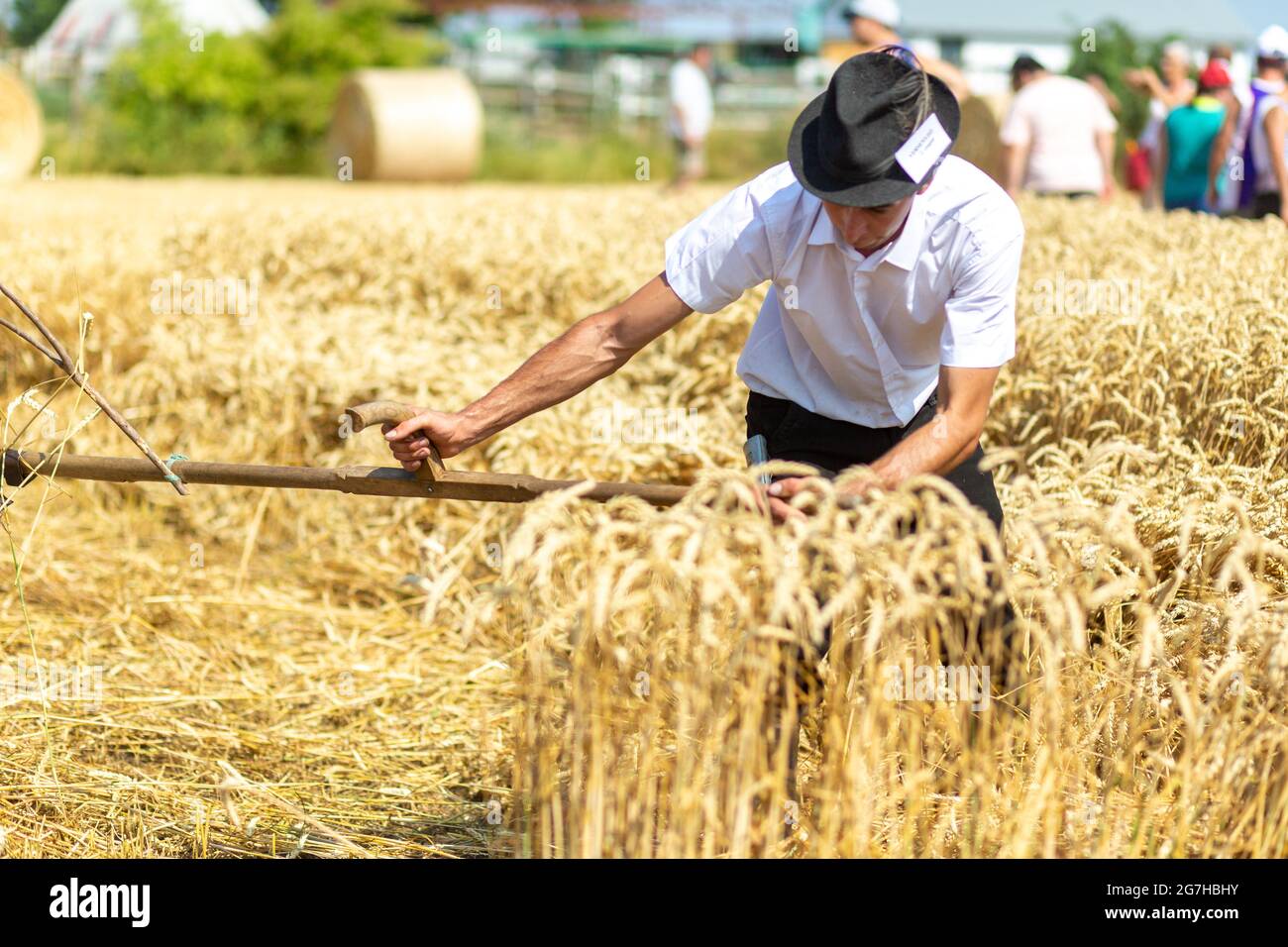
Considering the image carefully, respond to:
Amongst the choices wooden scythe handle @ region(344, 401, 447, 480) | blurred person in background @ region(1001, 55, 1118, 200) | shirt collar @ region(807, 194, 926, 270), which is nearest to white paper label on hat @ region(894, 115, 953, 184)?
shirt collar @ region(807, 194, 926, 270)

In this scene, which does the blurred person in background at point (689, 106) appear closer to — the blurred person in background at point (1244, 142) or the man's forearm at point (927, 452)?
the blurred person in background at point (1244, 142)

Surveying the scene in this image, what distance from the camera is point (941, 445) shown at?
9.66 ft

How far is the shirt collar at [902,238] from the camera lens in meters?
3.09

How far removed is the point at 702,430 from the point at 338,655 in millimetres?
1478

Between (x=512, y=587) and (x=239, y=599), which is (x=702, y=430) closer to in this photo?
(x=239, y=599)

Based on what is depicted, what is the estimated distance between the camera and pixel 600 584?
7.48 ft

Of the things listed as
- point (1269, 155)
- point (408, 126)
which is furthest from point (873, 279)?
point (408, 126)

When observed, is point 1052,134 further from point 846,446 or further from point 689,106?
point 846,446

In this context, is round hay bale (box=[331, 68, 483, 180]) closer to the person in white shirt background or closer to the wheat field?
the wheat field

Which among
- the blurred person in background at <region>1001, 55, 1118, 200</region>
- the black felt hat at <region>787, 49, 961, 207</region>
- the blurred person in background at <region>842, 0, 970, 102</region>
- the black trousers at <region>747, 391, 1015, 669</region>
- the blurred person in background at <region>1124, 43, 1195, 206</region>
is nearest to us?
the black felt hat at <region>787, 49, 961, 207</region>

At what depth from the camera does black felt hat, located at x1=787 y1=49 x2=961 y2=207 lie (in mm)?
2852

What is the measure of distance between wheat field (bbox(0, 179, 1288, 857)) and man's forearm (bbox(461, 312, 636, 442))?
358mm

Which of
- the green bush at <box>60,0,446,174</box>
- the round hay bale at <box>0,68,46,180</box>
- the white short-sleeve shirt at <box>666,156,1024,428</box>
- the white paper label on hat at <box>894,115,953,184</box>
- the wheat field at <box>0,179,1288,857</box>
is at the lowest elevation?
the wheat field at <box>0,179,1288,857</box>
